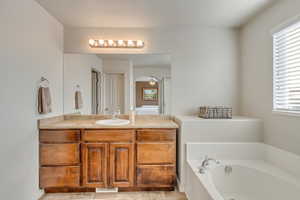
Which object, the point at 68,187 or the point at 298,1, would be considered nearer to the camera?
the point at 298,1

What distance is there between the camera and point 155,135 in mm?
2641

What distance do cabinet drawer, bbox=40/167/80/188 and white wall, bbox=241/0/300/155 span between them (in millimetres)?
2542

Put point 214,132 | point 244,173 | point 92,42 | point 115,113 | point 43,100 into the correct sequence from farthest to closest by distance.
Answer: point 115,113 < point 92,42 < point 214,132 < point 43,100 < point 244,173

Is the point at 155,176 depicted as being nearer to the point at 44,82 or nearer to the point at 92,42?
the point at 44,82

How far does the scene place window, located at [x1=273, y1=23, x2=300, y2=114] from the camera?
6.64 feet

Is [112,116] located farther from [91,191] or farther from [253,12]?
[253,12]

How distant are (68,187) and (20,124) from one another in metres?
1.11

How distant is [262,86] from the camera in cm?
257

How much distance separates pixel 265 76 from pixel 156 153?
1732 mm

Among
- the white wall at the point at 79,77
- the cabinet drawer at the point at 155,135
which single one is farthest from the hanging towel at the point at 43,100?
the cabinet drawer at the point at 155,135

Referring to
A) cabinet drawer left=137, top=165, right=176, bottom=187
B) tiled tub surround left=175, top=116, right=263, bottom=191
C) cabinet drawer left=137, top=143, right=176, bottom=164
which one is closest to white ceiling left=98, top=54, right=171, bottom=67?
tiled tub surround left=175, top=116, right=263, bottom=191

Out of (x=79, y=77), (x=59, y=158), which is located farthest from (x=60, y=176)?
(x=79, y=77)

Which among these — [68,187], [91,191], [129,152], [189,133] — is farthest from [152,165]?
[68,187]

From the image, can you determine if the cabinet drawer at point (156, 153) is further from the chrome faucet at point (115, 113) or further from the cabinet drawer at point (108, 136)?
the chrome faucet at point (115, 113)
